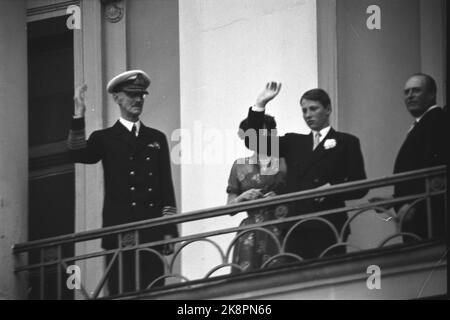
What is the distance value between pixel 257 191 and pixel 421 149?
1417 mm

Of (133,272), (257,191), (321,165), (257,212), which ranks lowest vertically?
(133,272)

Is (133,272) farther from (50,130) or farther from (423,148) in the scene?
(423,148)

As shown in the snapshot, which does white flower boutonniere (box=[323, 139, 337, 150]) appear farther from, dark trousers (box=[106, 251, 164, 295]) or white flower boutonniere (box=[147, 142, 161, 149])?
dark trousers (box=[106, 251, 164, 295])

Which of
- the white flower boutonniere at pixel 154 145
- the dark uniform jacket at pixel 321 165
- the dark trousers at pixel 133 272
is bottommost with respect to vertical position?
the dark trousers at pixel 133 272

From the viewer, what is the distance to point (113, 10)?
16.4 metres

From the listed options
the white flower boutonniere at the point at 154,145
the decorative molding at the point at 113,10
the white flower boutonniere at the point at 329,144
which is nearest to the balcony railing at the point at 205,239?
the white flower boutonniere at the point at 329,144

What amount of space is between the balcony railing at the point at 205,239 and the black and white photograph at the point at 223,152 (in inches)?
0.7

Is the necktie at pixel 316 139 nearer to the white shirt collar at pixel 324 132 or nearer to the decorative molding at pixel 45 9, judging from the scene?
the white shirt collar at pixel 324 132

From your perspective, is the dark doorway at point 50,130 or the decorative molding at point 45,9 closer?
the dark doorway at point 50,130

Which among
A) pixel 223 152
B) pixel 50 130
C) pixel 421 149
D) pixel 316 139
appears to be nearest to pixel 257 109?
pixel 223 152

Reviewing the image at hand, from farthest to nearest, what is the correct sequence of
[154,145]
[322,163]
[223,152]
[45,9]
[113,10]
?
[45,9]
[113,10]
[154,145]
[223,152]
[322,163]

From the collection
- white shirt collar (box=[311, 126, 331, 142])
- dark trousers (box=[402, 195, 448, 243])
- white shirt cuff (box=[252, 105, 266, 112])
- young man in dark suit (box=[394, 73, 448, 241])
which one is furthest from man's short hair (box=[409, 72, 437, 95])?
white shirt cuff (box=[252, 105, 266, 112])

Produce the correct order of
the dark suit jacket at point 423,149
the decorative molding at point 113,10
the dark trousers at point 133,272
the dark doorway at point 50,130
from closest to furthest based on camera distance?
the dark suit jacket at point 423,149 < the dark trousers at point 133,272 < the dark doorway at point 50,130 < the decorative molding at point 113,10

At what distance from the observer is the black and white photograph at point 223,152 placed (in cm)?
1478
